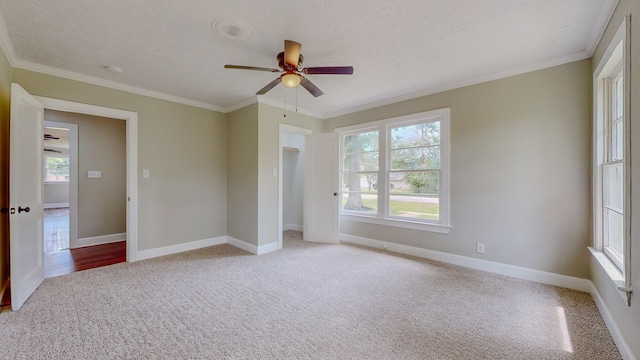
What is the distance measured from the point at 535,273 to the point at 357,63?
3.17 meters

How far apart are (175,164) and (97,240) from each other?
7.29 feet

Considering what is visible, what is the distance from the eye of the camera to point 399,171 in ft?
13.8

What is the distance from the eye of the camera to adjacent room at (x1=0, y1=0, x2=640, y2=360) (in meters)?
1.94

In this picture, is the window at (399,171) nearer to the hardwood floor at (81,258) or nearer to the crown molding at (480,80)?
the crown molding at (480,80)

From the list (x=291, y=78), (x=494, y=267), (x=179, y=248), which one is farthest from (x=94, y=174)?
(x=494, y=267)

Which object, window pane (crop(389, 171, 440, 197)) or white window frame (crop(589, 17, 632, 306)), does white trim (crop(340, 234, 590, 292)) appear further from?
window pane (crop(389, 171, 440, 197))

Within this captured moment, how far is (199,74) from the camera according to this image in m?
3.20

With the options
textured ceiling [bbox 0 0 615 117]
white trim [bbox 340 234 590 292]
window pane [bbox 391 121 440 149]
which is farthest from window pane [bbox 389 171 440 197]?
textured ceiling [bbox 0 0 615 117]

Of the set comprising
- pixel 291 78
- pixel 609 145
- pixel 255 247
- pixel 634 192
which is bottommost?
pixel 255 247

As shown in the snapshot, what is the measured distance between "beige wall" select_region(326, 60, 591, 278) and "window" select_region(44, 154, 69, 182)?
43.2 feet

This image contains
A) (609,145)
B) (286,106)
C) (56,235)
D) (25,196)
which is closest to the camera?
(609,145)

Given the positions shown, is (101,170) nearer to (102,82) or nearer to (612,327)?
(102,82)

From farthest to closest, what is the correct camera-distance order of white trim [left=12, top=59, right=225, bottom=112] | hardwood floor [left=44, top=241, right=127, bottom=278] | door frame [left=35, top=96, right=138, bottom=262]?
1. door frame [left=35, top=96, right=138, bottom=262]
2. hardwood floor [left=44, top=241, right=127, bottom=278]
3. white trim [left=12, top=59, right=225, bottom=112]

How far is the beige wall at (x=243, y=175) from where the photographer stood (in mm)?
4184
